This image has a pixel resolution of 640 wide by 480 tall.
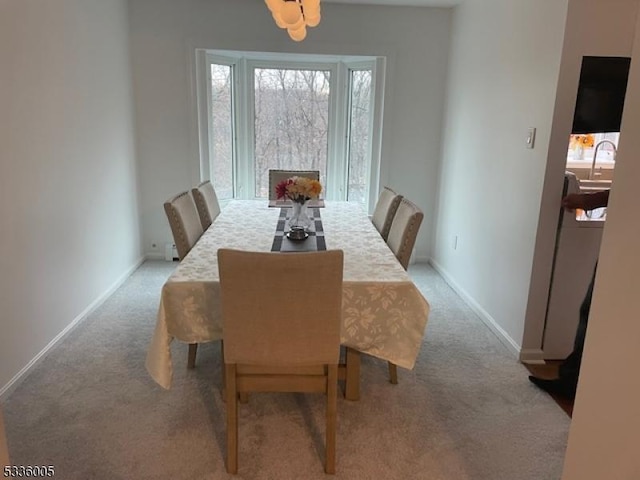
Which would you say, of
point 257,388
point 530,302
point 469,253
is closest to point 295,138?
point 469,253

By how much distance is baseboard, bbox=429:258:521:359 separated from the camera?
2999 millimetres

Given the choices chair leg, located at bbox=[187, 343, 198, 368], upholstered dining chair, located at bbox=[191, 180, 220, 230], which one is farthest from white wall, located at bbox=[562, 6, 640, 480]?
upholstered dining chair, located at bbox=[191, 180, 220, 230]

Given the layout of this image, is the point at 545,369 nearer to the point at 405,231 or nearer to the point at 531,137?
the point at 405,231

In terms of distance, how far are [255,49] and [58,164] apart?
2110 mm

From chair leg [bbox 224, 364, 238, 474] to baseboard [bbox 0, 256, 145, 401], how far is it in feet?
4.26

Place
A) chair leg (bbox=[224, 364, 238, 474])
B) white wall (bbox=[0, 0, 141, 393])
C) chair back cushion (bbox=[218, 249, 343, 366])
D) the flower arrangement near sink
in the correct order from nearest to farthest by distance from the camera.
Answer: chair back cushion (bbox=[218, 249, 343, 366]), chair leg (bbox=[224, 364, 238, 474]), white wall (bbox=[0, 0, 141, 393]), the flower arrangement near sink

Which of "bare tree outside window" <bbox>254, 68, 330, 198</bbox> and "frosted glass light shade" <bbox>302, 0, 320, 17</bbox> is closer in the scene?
"frosted glass light shade" <bbox>302, 0, 320, 17</bbox>

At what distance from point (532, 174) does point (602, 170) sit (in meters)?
1.33

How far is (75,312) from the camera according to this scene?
320 centimetres

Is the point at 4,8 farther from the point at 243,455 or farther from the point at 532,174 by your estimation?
the point at 532,174

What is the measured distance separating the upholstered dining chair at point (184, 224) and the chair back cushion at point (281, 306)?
0.93 meters

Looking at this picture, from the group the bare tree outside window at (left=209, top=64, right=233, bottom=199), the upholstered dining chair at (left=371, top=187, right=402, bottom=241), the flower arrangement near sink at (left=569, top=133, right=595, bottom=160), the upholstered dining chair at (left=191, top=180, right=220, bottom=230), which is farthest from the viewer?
the bare tree outside window at (left=209, top=64, right=233, bottom=199)

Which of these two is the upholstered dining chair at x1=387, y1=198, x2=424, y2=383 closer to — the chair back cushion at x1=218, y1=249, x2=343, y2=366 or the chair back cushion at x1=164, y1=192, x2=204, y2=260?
the chair back cushion at x1=218, y1=249, x2=343, y2=366

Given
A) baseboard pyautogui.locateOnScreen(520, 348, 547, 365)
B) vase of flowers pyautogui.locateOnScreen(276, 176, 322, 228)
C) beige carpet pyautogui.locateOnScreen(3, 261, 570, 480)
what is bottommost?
beige carpet pyautogui.locateOnScreen(3, 261, 570, 480)
